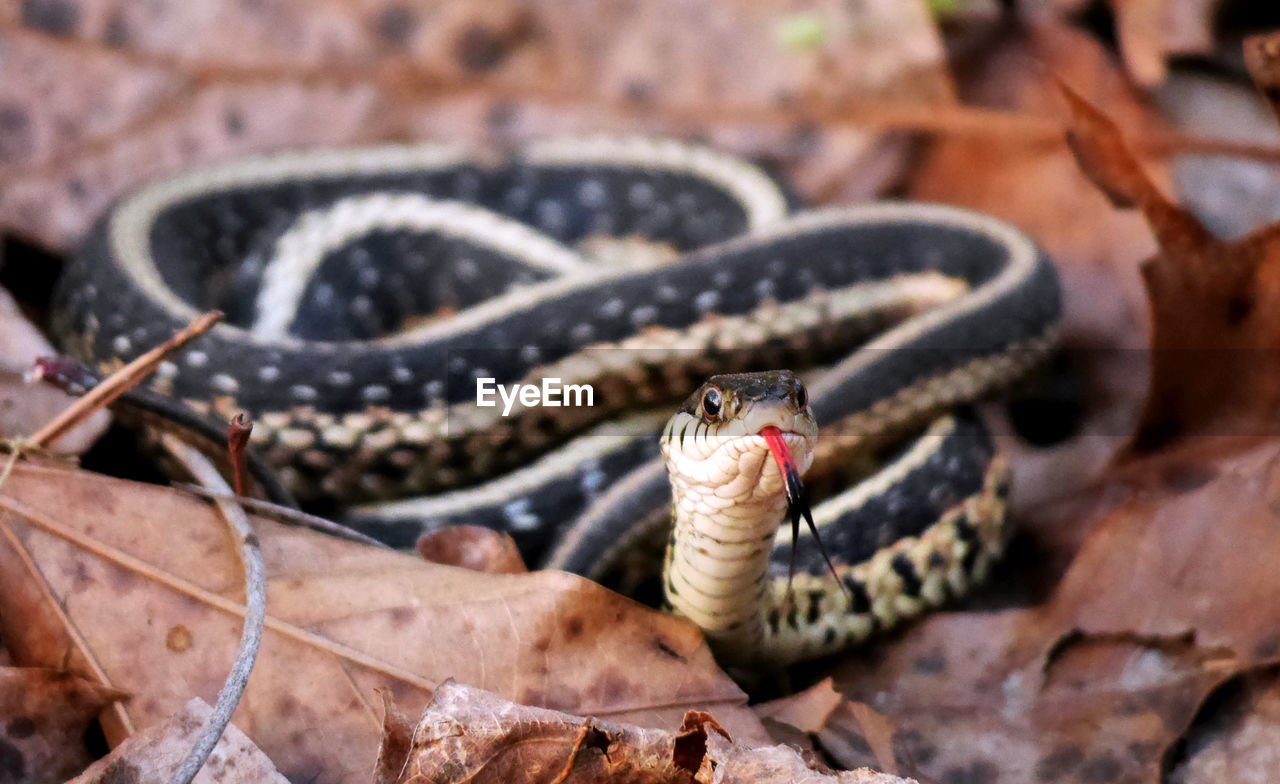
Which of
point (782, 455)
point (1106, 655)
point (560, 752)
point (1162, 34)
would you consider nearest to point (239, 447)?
point (560, 752)

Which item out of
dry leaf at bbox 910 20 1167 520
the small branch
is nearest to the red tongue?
the small branch

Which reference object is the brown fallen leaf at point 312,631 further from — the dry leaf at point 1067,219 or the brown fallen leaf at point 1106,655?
the dry leaf at point 1067,219

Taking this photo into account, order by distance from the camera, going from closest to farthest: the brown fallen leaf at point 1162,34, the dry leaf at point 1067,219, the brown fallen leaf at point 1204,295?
the brown fallen leaf at point 1204,295 → the dry leaf at point 1067,219 → the brown fallen leaf at point 1162,34

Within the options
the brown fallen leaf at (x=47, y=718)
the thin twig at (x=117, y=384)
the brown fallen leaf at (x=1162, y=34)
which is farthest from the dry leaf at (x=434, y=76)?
the brown fallen leaf at (x=47, y=718)

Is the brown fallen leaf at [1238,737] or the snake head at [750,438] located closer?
the snake head at [750,438]

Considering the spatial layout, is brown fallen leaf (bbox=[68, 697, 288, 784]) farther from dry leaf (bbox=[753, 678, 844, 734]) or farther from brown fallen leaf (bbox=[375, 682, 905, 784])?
dry leaf (bbox=[753, 678, 844, 734])

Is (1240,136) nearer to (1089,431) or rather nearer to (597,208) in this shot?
(1089,431)
